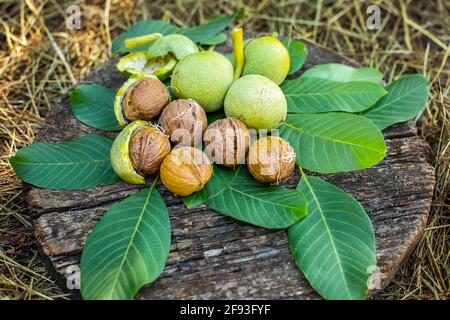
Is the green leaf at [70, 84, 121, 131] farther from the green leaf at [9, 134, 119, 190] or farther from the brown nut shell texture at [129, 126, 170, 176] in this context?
the brown nut shell texture at [129, 126, 170, 176]

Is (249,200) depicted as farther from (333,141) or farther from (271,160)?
(333,141)

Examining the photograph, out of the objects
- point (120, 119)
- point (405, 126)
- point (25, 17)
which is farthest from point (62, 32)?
point (405, 126)

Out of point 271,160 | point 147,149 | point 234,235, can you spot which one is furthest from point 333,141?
point 147,149

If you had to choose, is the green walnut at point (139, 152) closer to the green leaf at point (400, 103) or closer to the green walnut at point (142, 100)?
the green walnut at point (142, 100)

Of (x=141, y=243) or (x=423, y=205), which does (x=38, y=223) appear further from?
(x=423, y=205)

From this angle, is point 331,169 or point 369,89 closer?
point 331,169

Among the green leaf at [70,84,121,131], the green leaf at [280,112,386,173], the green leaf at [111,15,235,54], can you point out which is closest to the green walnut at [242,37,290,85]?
the green leaf at [280,112,386,173]
